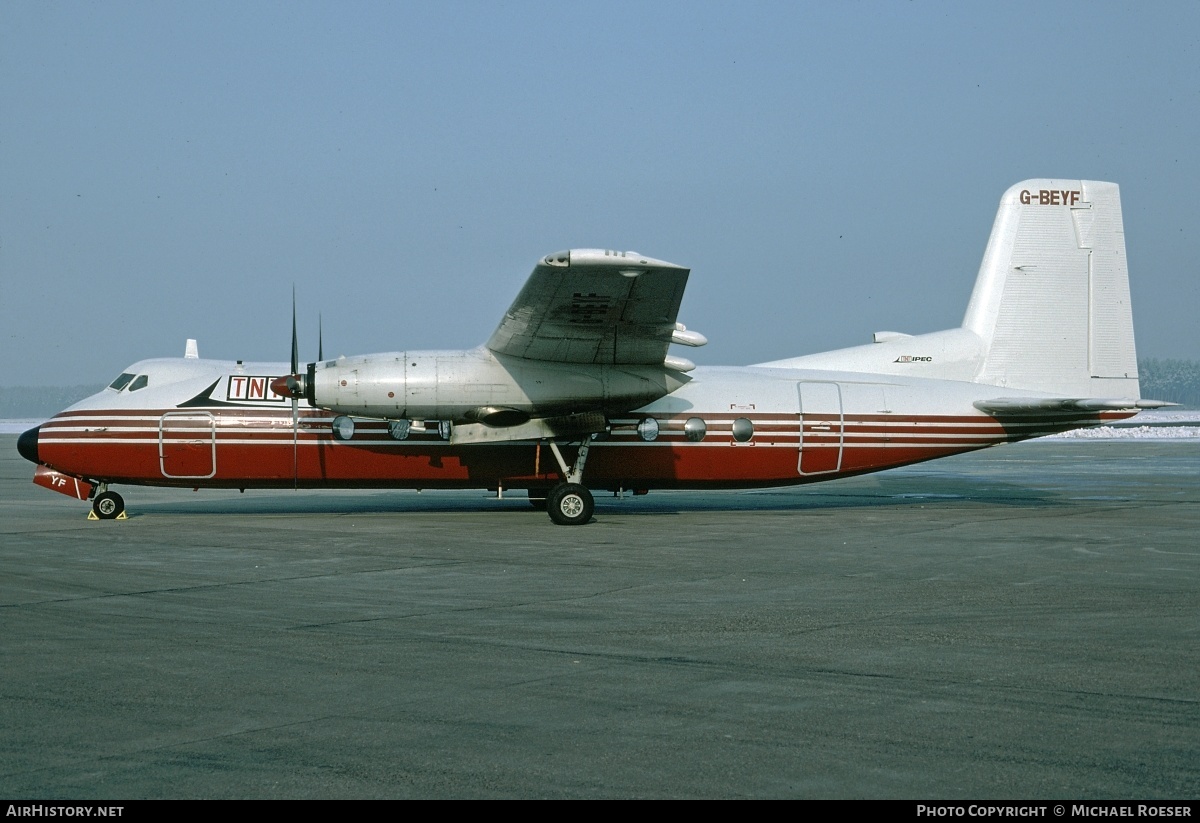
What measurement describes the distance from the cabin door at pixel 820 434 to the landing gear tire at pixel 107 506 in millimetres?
11818

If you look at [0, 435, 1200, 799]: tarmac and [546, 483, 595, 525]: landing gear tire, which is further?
[546, 483, 595, 525]: landing gear tire

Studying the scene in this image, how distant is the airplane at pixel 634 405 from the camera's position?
17.5 meters

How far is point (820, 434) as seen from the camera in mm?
19594

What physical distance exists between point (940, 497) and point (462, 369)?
39.5 feet

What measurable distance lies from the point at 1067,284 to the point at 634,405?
8.29 meters

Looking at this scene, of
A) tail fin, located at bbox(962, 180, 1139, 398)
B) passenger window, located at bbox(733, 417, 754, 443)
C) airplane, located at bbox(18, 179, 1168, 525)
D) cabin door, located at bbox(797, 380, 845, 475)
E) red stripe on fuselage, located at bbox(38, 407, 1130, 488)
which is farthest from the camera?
tail fin, located at bbox(962, 180, 1139, 398)

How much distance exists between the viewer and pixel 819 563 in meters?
12.9

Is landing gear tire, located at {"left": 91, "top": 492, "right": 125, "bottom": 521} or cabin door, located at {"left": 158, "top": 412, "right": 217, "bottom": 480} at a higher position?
cabin door, located at {"left": 158, "top": 412, "right": 217, "bottom": 480}

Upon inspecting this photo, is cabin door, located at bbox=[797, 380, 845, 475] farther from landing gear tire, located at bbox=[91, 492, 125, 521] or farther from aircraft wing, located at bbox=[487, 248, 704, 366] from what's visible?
landing gear tire, located at bbox=[91, 492, 125, 521]

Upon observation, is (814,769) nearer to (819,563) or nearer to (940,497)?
(819,563)

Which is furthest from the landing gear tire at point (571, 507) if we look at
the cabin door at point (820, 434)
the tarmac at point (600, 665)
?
the cabin door at point (820, 434)

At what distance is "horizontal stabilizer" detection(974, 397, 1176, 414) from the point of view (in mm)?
18953

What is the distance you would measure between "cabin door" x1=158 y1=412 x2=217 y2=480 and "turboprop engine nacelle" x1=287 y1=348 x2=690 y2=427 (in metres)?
2.23

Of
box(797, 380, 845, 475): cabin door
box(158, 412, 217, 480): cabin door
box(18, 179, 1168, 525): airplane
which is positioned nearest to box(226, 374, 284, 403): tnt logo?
box(18, 179, 1168, 525): airplane
